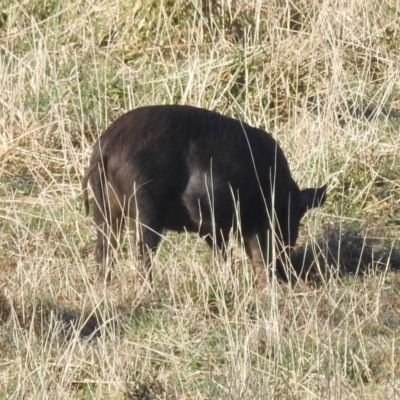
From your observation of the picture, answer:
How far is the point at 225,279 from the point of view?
5.89 metres

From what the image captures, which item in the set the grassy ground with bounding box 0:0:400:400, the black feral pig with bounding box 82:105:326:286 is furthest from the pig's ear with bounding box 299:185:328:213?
the grassy ground with bounding box 0:0:400:400

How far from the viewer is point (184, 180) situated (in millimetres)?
6516

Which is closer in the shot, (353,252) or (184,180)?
(184,180)

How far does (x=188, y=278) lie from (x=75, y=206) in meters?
1.78

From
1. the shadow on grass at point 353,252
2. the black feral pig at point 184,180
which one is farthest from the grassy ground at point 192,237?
the black feral pig at point 184,180

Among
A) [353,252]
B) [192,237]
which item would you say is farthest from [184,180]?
[353,252]

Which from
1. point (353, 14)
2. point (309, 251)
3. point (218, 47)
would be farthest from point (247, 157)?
point (353, 14)

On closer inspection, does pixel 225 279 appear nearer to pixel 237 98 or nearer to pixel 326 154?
pixel 326 154

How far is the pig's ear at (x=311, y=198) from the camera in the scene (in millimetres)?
6965

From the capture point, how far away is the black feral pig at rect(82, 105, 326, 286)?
6.42 metres

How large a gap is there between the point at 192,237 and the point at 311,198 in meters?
0.83

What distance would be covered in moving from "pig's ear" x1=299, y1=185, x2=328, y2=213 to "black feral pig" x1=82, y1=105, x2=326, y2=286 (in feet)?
0.41

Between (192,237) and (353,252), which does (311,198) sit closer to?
(353,252)

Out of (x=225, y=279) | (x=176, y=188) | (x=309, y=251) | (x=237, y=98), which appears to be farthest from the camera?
(x=237, y=98)
